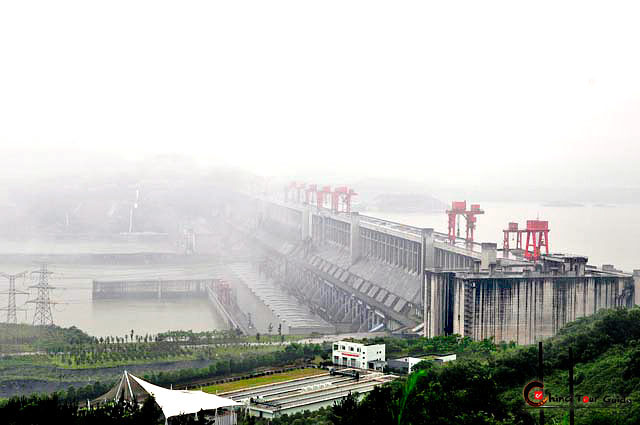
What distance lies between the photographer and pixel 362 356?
22.5 metres

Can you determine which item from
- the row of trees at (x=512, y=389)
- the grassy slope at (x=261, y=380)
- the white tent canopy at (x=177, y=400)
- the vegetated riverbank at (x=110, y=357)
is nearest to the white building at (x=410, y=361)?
the row of trees at (x=512, y=389)

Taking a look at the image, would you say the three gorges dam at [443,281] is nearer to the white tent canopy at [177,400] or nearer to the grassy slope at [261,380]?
the grassy slope at [261,380]

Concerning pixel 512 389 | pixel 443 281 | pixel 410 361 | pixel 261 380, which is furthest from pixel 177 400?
pixel 443 281

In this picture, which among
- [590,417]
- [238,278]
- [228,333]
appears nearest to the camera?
[590,417]

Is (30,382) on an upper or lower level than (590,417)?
lower

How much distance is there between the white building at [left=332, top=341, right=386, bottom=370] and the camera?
2244 centimetres

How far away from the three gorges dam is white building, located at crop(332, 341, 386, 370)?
3499 millimetres

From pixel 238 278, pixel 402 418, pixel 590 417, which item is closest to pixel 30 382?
pixel 402 418

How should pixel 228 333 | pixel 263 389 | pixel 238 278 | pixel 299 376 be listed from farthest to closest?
pixel 238 278 < pixel 228 333 < pixel 299 376 < pixel 263 389

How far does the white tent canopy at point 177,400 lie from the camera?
53.0ft

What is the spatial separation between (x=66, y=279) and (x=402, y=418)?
133ft

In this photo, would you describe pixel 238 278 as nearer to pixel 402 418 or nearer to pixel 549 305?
pixel 549 305

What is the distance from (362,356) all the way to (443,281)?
4.65 metres

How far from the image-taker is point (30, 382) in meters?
22.9
